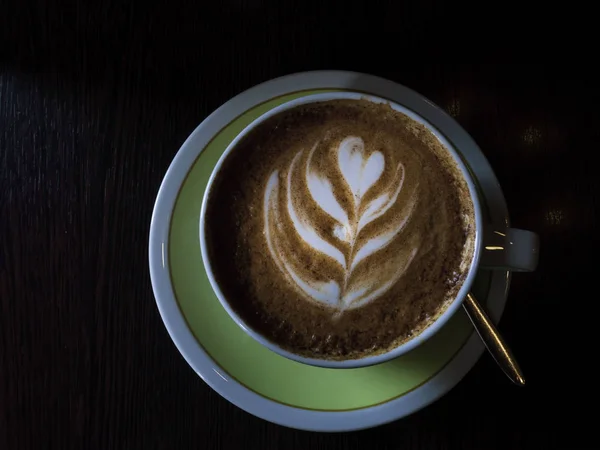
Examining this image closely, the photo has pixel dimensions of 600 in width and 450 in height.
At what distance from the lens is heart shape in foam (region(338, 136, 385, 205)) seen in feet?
3.33

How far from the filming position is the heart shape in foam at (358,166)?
3.33 ft

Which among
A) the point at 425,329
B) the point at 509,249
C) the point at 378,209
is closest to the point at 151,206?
the point at 378,209

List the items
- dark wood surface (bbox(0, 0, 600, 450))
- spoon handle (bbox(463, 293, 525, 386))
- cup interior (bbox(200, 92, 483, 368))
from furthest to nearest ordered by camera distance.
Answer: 1. dark wood surface (bbox(0, 0, 600, 450))
2. spoon handle (bbox(463, 293, 525, 386))
3. cup interior (bbox(200, 92, 483, 368))

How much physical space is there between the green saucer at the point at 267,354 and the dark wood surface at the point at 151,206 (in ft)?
0.53

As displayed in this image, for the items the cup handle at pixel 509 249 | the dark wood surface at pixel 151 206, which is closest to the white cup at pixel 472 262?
the cup handle at pixel 509 249

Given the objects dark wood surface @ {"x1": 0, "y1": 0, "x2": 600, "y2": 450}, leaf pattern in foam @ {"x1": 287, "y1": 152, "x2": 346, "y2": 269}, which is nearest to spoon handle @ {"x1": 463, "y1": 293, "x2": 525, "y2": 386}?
dark wood surface @ {"x1": 0, "y1": 0, "x2": 600, "y2": 450}

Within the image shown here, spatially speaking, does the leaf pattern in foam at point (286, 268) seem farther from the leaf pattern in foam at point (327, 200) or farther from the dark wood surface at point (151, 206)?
the dark wood surface at point (151, 206)

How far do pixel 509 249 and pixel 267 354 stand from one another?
0.52m

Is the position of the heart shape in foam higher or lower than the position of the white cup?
higher

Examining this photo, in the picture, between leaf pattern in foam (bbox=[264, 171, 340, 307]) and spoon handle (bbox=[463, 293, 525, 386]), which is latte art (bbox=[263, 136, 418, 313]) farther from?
spoon handle (bbox=[463, 293, 525, 386])

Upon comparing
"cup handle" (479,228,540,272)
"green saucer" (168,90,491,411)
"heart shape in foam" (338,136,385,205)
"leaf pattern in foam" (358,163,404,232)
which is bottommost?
"green saucer" (168,90,491,411)

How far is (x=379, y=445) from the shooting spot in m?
1.21

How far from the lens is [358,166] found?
3.35 ft

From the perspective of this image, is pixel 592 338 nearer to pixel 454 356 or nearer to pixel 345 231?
pixel 454 356
